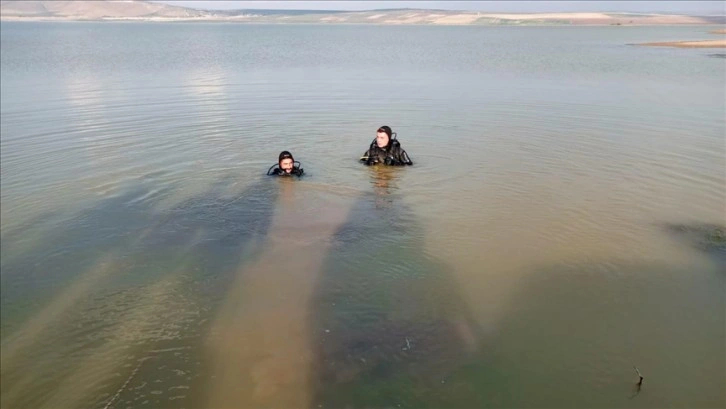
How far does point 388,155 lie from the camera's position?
13.3 metres

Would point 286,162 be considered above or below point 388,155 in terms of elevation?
above

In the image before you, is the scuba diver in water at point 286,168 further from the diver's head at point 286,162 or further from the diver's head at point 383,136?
the diver's head at point 383,136

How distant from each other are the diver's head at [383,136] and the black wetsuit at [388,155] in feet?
0.51

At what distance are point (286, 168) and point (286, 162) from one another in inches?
7.8

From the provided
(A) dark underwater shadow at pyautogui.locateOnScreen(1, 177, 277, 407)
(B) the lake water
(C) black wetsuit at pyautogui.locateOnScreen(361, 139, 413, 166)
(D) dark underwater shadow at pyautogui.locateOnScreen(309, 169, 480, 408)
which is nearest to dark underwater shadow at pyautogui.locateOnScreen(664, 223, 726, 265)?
(B) the lake water

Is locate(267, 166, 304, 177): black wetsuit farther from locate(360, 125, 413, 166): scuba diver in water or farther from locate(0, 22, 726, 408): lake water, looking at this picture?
locate(360, 125, 413, 166): scuba diver in water

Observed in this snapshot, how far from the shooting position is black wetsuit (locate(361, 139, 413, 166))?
1327cm

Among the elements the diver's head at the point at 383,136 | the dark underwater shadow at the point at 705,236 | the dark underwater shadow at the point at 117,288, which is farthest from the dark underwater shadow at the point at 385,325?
the dark underwater shadow at the point at 705,236

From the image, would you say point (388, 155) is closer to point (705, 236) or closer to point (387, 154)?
point (387, 154)

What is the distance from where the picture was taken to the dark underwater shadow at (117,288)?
18.4ft

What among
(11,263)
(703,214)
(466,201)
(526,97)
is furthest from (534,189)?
(526,97)

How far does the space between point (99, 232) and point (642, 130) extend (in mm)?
15864

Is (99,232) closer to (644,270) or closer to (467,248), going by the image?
(467,248)

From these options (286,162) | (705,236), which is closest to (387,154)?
(286,162)
